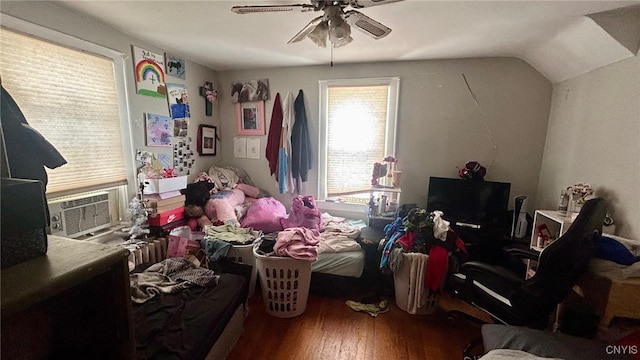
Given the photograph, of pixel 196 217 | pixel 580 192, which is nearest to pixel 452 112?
pixel 580 192

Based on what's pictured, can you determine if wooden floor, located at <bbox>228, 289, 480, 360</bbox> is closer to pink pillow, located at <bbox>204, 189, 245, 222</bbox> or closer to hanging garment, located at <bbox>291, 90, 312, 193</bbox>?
pink pillow, located at <bbox>204, 189, 245, 222</bbox>

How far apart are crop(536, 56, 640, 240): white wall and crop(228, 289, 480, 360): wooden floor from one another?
1.36 metres

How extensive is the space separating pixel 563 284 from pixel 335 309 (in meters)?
1.57

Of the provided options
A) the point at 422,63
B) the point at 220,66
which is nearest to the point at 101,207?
the point at 220,66

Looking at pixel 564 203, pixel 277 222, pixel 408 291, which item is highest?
pixel 564 203

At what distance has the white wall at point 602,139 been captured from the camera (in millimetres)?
1662

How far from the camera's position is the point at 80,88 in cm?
188

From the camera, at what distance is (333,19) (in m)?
1.48

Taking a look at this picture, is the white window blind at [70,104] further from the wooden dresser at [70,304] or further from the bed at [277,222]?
the wooden dresser at [70,304]

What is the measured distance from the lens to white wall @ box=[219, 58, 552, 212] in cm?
268

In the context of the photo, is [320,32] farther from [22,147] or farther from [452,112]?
[452,112]

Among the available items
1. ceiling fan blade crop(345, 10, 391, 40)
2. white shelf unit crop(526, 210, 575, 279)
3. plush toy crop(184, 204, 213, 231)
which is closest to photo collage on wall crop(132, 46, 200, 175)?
plush toy crop(184, 204, 213, 231)

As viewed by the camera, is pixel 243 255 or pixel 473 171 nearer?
pixel 243 255

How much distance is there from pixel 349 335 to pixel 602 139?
94.4 inches
